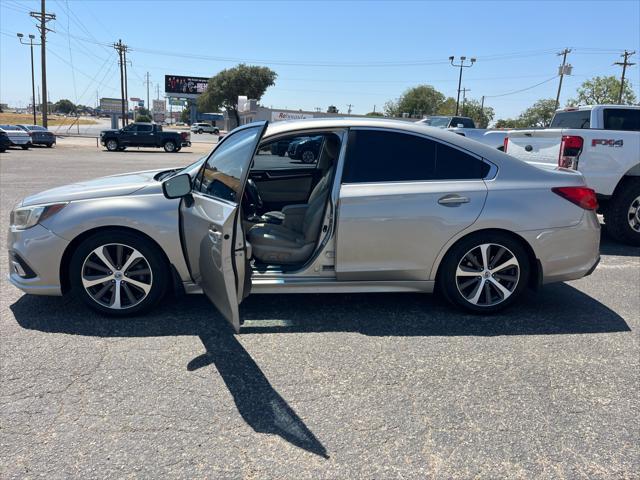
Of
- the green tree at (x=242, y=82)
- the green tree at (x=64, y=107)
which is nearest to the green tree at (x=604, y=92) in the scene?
the green tree at (x=242, y=82)

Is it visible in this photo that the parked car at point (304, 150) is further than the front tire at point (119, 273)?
Yes

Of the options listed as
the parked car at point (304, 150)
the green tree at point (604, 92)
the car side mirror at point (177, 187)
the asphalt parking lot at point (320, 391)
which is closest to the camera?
the asphalt parking lot at point (320, 391)

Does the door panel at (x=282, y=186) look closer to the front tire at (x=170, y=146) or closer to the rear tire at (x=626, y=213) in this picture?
the rear tire at (x=626, y=213)

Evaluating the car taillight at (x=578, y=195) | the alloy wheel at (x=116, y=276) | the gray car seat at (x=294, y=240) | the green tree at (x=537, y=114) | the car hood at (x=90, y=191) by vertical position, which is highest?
the green tree at (x=537, y=114)

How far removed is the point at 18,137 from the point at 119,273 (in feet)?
99.4

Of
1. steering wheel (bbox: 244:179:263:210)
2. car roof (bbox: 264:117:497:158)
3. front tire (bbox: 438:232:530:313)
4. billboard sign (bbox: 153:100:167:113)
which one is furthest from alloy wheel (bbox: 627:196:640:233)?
billboard sign (bbox: 153:100:167:113)

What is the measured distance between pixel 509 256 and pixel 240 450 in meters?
2.77

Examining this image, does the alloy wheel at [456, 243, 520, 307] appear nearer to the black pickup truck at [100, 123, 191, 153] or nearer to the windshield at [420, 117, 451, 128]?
the windshield at [420, 117, 451, 128]

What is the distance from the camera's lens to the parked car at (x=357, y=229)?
389 cm

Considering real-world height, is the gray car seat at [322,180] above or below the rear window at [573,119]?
below

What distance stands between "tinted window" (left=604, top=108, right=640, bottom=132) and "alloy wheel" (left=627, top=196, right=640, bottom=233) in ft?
3.45

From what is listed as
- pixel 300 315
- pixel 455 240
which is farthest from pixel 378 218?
pixel 300 315

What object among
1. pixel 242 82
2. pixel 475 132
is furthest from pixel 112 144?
pixel 242 82

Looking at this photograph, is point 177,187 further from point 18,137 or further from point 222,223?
point 18,137
